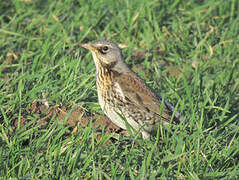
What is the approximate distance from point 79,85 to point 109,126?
0.68 metres

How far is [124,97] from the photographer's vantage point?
594 centimetres

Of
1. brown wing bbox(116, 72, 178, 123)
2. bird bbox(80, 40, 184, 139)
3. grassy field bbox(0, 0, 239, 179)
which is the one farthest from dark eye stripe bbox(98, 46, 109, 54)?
grassy field bbox(0, 0, 239, 179)

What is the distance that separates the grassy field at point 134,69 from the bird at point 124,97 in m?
0.21

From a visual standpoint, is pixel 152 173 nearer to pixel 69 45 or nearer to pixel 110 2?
pixel 69 45

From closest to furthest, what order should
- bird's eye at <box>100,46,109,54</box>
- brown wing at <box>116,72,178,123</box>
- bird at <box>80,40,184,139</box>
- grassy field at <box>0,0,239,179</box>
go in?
1. grassy field at <box>0,0,239,179</box>
2. bird at <box>80,40,184,139</box>
3. brown wing at <box>116,72,178,123</box>
4. bird's eye at <box>100,46,109,54</box>

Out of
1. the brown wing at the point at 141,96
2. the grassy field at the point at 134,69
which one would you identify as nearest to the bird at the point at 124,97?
the brown wing at the point at 141,96

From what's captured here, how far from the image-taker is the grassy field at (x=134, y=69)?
16.5 ft

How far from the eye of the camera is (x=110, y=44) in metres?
6.25

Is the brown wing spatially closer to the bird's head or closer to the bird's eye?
the bird's head

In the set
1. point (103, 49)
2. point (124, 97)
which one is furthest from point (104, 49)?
point (124, 97)

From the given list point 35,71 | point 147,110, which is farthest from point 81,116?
point 35,71

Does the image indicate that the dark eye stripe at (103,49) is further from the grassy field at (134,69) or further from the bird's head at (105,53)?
the grassy field at (134,69)

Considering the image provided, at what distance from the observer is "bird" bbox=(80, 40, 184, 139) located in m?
5.89

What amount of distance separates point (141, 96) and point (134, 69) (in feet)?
4.61
